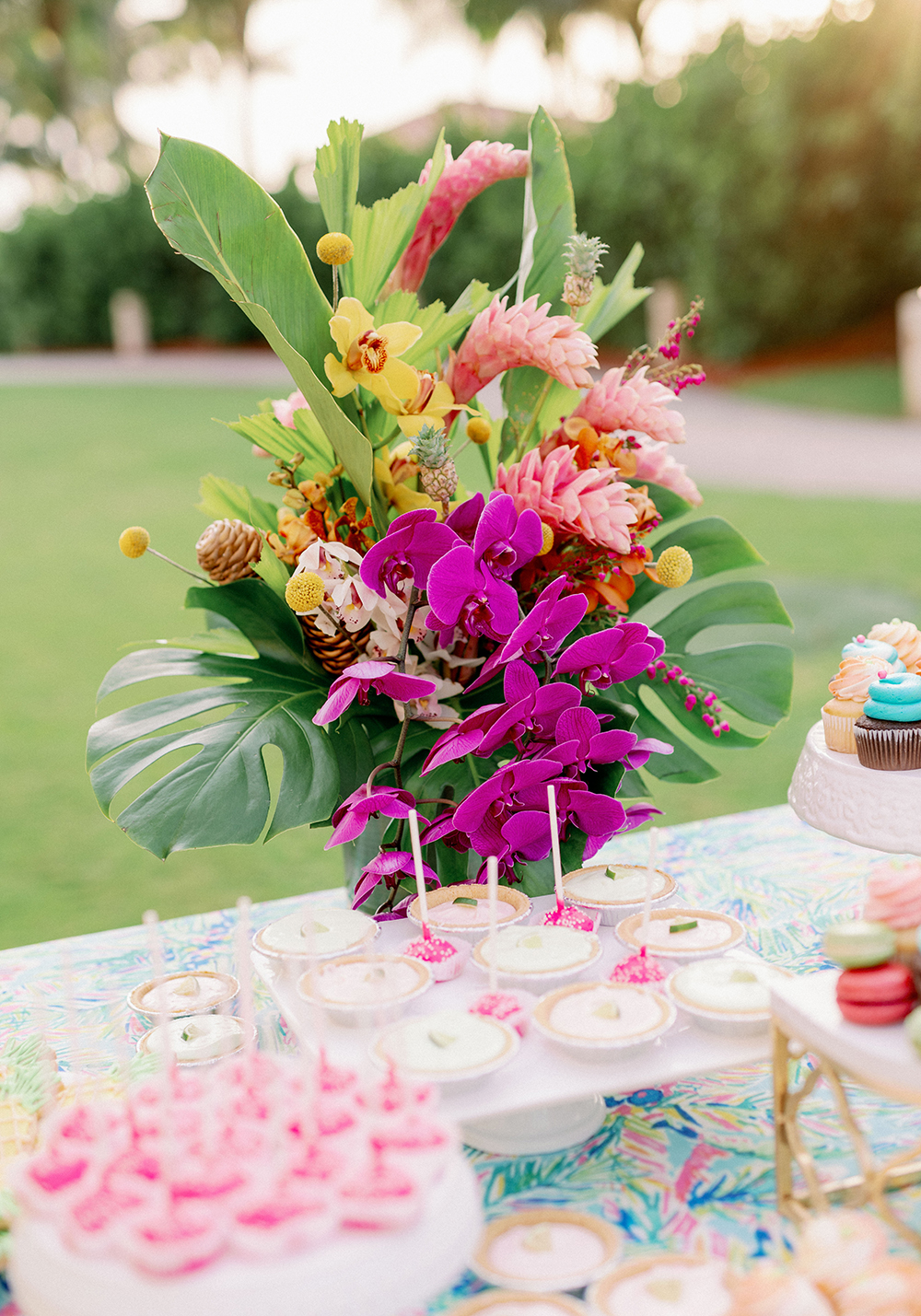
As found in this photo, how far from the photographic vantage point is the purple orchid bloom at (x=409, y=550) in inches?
43.1

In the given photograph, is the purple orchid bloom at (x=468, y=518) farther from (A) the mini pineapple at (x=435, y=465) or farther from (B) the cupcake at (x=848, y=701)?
(B) the cupcake at (x=848, y=701)

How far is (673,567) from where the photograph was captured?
49.1 inches

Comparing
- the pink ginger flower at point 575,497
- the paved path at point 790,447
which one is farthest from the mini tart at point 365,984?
the paved path at point 790,447

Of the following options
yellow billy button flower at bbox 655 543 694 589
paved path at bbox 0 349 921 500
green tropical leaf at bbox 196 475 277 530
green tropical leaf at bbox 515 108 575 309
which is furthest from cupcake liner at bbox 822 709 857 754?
paved path at bbox 0 349 921 500

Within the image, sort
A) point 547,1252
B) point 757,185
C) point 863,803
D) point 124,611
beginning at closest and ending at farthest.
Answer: point 547,1252
point 863,803
point 124,611
point 757,185

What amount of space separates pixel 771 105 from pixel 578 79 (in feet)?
37.7

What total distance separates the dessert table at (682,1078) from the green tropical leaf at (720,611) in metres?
0.33

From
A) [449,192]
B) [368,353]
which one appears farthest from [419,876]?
[449,192]

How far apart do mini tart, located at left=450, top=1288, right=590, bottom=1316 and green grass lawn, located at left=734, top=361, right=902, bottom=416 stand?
30.2 feet

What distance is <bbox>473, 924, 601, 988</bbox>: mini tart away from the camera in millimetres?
1039

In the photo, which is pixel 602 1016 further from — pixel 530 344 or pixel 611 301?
pixel 611 301

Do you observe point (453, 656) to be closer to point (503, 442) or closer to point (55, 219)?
point (503, 442)

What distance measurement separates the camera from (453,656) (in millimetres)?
1267

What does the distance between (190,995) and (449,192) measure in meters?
0.91
